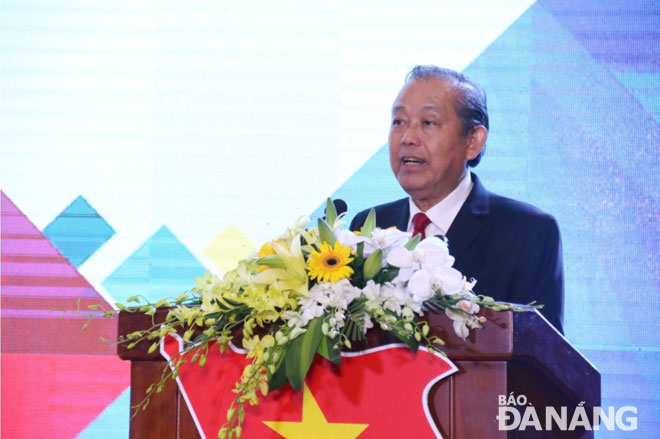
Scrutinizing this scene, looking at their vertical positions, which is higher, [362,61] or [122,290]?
[362,61]

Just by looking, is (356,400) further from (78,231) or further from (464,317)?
(78,231)

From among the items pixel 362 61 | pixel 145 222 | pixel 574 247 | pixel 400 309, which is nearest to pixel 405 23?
pixel 362 61

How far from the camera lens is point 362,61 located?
3047 millimetres

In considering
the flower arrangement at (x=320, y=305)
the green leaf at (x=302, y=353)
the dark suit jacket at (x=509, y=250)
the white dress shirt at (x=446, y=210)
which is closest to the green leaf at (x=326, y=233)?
the flower arrangement at (x=320, y=305)

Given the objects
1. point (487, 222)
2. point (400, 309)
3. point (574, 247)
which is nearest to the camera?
point (400, 309)

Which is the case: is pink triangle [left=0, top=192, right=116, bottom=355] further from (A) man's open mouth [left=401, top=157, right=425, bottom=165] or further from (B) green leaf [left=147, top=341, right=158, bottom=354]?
(B) green leaf [left=147, top=341, right=158, bottom=354]

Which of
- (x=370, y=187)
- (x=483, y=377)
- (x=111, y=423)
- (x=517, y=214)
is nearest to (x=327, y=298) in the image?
(x=483, y=377)

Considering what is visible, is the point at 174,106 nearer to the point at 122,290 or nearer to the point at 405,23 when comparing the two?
the point at 122,290

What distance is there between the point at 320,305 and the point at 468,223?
98 cm

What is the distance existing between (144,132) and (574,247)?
1612mm

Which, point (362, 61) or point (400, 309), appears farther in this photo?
point (362, 61)

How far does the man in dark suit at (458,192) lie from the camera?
208 cm

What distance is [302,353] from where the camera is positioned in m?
1.24

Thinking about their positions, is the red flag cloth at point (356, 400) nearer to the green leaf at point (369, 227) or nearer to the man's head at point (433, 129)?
the green leaf at point (369, 227)
